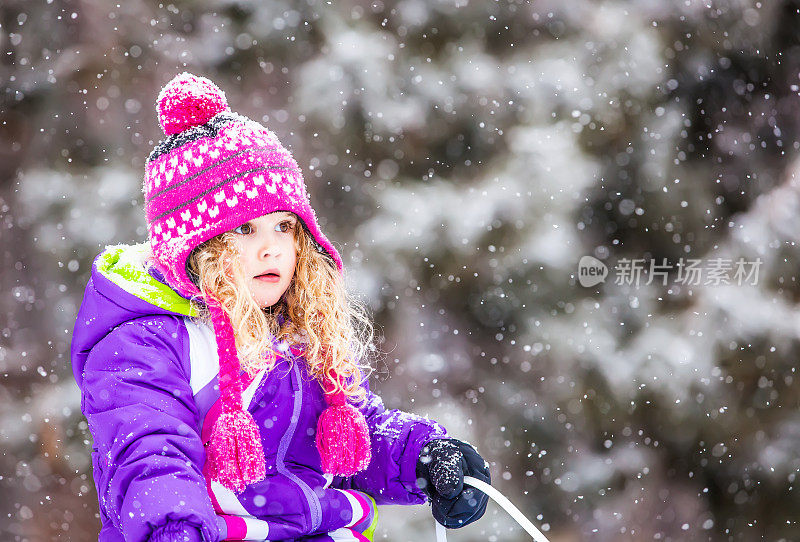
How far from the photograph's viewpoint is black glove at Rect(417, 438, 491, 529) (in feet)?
4.43

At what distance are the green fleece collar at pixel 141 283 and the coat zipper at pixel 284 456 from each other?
242 mm

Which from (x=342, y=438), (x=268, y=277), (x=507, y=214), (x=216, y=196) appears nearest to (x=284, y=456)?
(x=342, y=438)

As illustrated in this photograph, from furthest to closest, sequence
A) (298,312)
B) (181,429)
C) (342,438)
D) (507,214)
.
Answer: (507,214) < (298,312) < (342,438) < (181,429)

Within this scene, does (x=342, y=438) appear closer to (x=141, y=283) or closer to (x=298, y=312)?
(x=298, y=312)

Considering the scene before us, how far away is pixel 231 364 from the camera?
126cm

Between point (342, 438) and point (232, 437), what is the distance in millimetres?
229

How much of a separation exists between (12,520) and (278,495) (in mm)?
2126

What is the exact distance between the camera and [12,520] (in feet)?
9.53

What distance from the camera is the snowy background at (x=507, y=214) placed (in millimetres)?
2850

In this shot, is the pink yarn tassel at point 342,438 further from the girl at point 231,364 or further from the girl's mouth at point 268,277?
the girl's mouth at point 268,277

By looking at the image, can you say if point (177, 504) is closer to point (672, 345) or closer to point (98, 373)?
point (98, 373)

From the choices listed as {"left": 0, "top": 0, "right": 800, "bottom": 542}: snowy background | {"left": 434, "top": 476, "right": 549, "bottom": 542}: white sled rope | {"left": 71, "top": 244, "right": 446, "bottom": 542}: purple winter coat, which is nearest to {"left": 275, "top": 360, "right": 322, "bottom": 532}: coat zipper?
{"left": 71, "top": 244, "right": 446, "bottom": 542}: purple winter coat

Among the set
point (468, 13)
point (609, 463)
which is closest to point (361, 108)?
point (468, 13)

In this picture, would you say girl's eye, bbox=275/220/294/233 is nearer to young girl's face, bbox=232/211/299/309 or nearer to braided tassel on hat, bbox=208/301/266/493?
young girl's face, bbox=232/211/299/309
